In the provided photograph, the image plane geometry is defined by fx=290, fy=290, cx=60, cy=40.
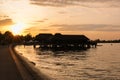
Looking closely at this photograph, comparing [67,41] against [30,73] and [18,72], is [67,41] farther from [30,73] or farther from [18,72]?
[18,72]

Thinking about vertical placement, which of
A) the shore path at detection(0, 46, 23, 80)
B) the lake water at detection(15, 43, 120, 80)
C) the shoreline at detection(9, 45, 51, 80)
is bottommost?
the lake water at detection(15, 43, 120, 80)

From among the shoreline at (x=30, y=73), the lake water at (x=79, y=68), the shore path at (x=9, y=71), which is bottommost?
the lake water at (x=79, y=68)

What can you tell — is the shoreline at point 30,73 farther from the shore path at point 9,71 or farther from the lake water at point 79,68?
the lake water at point 79,68

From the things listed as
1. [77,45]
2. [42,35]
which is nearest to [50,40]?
[77,45]

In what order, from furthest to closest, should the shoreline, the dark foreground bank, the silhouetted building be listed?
the silhouetted building
the shoreline
the dark foreground bank

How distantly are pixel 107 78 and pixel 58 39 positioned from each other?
259 feet

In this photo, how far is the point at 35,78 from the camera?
19.7 metres

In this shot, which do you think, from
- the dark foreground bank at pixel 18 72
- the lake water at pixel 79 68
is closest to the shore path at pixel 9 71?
the dark foreground bank at pixel 18 72

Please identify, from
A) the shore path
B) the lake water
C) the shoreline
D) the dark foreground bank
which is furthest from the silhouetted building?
the shore path

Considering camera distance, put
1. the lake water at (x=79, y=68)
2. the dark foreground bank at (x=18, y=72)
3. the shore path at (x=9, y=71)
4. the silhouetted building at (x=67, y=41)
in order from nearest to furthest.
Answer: the shore path at (x=9, y=71) → the dark foreground bank at (x=18, y=72) → the lake water at (x=79, y=68) → the silhouetted building at (x=67, y=41)

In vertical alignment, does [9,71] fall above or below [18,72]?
above

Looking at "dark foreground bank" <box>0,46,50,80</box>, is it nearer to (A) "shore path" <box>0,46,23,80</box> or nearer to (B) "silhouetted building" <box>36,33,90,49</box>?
(A) "shore path" <box>0,46,23,80</box>

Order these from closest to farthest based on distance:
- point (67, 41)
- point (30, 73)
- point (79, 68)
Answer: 1. point (30, 73)
2. point (79, 68)
3. point (67, 41)

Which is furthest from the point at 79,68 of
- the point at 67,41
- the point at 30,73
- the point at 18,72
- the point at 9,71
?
the point at 67,41
